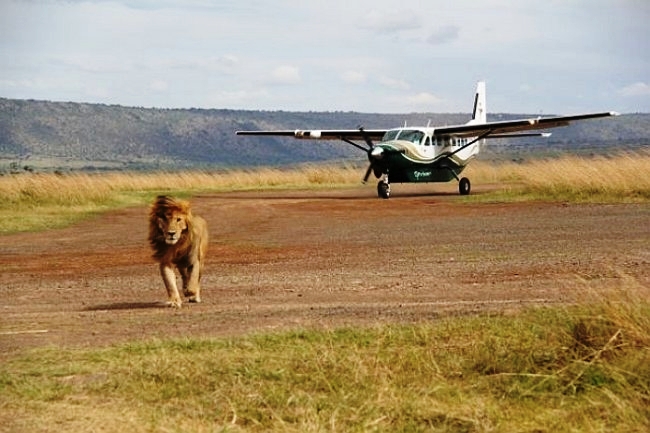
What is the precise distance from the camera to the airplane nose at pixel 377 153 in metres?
37.1

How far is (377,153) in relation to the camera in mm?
37219

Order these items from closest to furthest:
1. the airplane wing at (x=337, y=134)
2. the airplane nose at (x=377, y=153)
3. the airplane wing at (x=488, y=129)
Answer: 1. the airplane nose at (x=377, y=153)
2. the airplane wing at (x=488, y=129)
3. the airplane wing at (x=337, y=134)

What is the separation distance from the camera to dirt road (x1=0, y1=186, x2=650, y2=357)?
36.3ft

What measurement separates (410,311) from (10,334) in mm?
3485

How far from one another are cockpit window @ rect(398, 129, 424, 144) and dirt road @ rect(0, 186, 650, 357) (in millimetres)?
10932

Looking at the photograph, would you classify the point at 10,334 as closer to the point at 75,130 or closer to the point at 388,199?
the point at 388,199

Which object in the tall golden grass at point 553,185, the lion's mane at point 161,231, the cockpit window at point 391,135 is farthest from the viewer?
the cockpit window at point 391,135

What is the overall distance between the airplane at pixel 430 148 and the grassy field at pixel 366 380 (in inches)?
1098

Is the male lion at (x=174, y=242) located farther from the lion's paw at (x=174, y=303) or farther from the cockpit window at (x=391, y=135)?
the cockpit window at (x=391, y=135)

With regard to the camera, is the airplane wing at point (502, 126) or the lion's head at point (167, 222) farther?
the airplane wing at point (502, 126)

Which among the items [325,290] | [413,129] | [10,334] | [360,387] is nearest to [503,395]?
[360,387]

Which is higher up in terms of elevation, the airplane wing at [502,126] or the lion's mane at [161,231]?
the airplane wing at [502,126]

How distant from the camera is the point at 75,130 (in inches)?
7283

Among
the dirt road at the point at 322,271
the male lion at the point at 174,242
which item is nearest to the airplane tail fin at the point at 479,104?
the dirt road at the point at 322,271
